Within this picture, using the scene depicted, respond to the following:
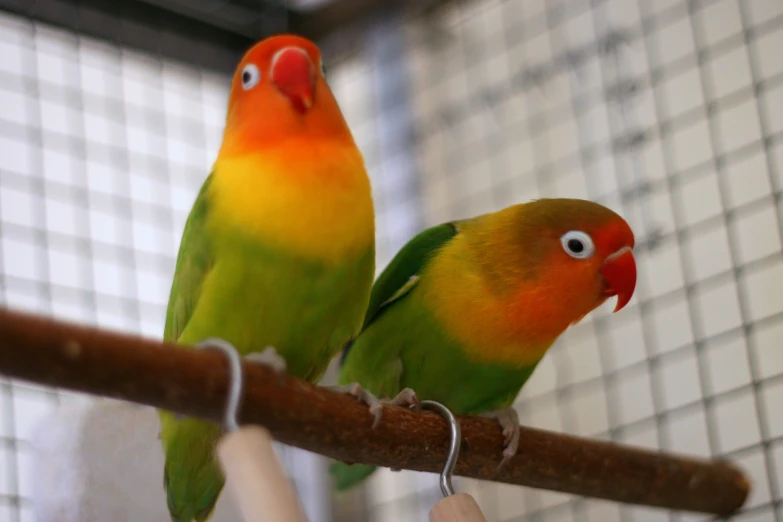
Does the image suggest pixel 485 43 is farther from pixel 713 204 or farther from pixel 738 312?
pixel 738 312

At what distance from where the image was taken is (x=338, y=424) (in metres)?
0.93

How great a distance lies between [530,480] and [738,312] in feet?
2.10

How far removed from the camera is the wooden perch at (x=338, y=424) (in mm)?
671

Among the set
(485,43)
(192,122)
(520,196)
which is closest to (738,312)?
(520,196)

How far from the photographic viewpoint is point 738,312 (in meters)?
1.60

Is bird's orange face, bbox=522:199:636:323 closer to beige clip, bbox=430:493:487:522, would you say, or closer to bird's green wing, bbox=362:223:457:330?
bird's green wing, bbox=362:223:457:330

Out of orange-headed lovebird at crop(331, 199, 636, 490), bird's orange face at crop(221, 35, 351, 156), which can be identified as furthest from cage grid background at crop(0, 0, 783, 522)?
bird's orange face at crop(221, 35, 351, 156)

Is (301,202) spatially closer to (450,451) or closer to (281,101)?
(281,101)

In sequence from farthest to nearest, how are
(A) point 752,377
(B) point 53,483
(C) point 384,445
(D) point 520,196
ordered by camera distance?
1. (D) point 520,196
2. (A) point 752,377
3. (B) point 53,483
4. (C) point 384,445

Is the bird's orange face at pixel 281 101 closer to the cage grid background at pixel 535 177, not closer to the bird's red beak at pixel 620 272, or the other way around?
the bird's red beak at pixel 620 272

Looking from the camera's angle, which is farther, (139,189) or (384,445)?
(139,189)

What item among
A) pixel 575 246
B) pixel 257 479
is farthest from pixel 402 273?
pixel 257 479

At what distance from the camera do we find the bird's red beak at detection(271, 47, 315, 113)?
3.51 ft

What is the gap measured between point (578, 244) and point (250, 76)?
0.54m
